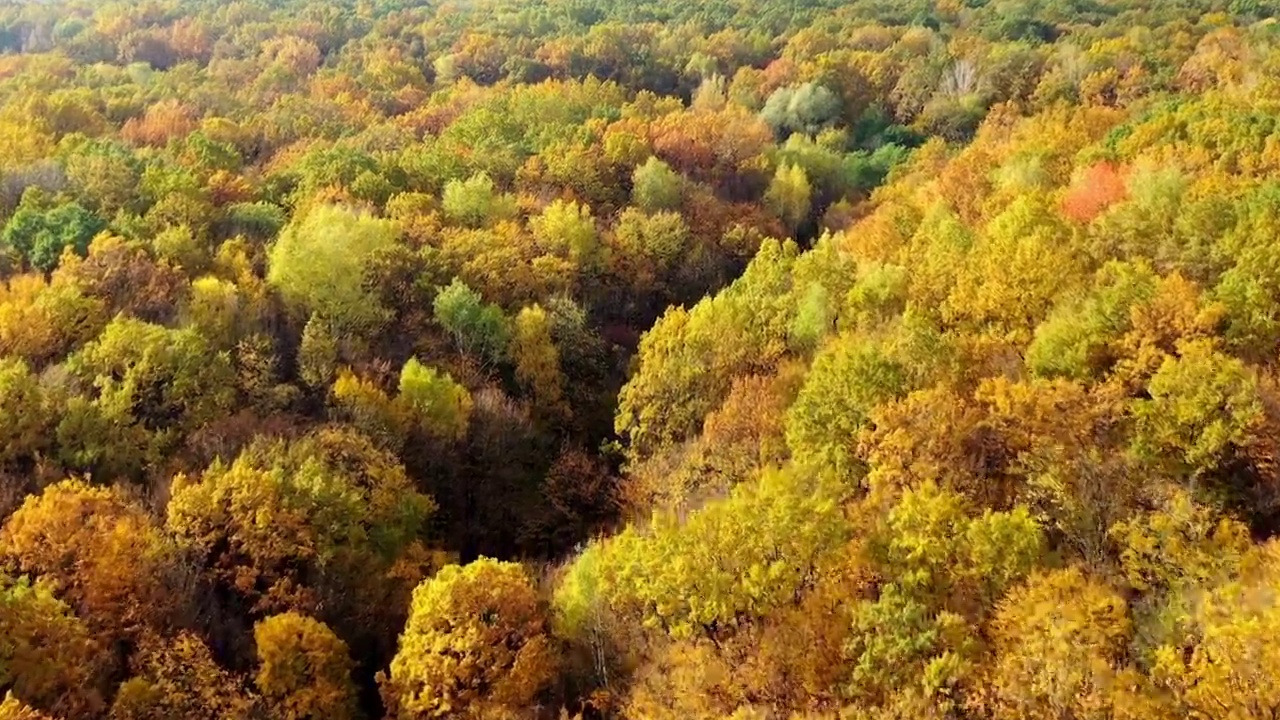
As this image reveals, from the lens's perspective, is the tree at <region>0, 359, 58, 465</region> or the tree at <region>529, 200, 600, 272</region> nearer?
the tree at <region>0, 359, 58, 465</region>

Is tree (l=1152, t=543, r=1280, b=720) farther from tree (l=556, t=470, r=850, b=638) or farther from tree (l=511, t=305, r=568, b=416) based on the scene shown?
tree (l=511, t=305, r=568, b=416)

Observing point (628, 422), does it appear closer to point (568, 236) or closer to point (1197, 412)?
point (568, 236)

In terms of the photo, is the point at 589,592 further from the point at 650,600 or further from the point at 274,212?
the point at 274,212

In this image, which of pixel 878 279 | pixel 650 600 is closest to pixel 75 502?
pixel 650 600

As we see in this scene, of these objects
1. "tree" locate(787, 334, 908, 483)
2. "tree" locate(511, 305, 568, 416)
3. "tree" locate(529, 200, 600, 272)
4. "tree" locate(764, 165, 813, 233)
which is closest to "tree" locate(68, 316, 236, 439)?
"tree" locate(511, 305, 568, 416)

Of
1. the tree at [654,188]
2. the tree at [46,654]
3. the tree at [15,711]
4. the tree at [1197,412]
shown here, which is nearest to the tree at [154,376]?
the tree at [46,654]
